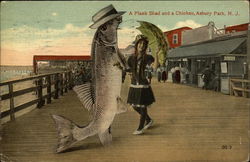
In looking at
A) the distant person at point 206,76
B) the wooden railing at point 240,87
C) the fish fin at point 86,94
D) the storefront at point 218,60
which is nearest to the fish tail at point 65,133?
the fish fin at point 86,94

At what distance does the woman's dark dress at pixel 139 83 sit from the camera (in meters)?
1.90

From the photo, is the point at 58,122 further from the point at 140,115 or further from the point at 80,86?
the point at 140,115

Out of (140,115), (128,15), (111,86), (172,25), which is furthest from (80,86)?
(172,25)

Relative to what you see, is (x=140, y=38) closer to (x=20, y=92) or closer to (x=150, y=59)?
(x=150, y=59)

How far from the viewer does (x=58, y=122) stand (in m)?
1.89

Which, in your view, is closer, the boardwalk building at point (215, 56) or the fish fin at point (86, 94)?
the fish fin at point (86, 94)

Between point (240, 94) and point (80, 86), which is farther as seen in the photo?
point (240, 94)

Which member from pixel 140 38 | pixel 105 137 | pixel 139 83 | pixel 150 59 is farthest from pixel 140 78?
pixel 105 137

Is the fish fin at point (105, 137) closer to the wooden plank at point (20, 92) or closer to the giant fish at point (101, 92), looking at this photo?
the giant fish at point (101, 92)

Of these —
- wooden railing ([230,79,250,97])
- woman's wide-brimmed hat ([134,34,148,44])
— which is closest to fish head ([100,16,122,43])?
woman's wide-brimmed hat ([134,34,148,44])

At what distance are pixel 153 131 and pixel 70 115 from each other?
0.65 meters

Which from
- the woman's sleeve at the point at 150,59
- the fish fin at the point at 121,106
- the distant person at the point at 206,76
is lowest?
the fish fin at the point at 121,106

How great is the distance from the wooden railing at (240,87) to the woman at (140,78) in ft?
2.23

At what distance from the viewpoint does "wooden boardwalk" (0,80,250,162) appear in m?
1.90
